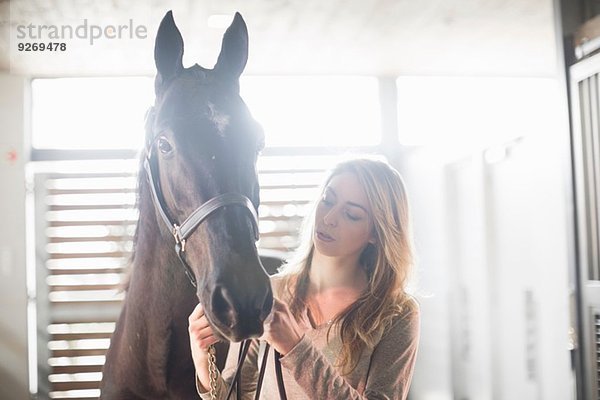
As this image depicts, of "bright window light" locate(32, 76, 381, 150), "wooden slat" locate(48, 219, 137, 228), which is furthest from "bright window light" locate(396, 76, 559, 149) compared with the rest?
"wooden slat" locate(48, 219, 137, 228)

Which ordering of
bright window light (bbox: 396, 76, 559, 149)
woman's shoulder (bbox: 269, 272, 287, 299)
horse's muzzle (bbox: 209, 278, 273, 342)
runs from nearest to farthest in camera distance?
horse's muzzle (bbox: 209, 278, 273, 342)
woman's shoulder (bbox: 269, 272, 287, 299)
bright window light (bbox: 396, 76, 559, 149)

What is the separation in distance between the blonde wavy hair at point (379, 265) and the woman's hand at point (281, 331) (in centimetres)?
17

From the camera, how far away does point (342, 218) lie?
91 cm

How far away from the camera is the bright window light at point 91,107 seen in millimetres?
1348

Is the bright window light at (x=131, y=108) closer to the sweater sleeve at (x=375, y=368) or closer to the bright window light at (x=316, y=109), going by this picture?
the bright window light at (x=316, y=109)

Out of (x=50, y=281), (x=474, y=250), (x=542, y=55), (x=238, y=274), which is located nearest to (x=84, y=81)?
(x=50, y=281)

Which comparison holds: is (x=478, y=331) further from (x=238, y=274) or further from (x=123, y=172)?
(x=238, y=274)

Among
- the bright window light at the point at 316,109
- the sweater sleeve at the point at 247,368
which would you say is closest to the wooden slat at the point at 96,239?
the bright window light at the point at 316,109

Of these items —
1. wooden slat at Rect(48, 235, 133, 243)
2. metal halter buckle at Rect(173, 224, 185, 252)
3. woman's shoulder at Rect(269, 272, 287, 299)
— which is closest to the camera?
metal halter buckle at Rect(173, 224, 185, 252)

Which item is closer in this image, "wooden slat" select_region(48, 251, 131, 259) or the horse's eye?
the horse's eye

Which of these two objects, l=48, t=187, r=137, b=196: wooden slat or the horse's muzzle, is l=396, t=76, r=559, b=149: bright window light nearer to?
l=48, t=187, r=137, b=196: wooden slat

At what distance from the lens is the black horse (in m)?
0.68

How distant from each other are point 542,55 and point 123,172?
4.47 feet

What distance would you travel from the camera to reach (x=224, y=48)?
33.4 inches
